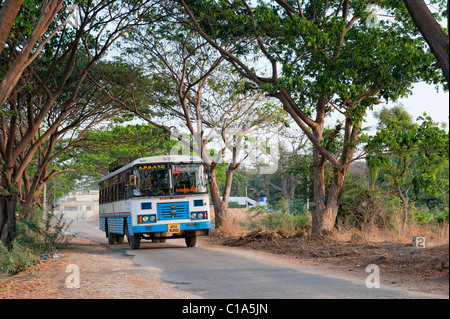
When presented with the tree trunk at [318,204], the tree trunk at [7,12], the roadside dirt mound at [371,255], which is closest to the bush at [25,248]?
the tree trunk at [7,12]

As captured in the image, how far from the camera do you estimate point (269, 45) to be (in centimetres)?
1725

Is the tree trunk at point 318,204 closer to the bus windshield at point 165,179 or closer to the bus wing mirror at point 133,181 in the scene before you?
the bus windshield at point 165,179

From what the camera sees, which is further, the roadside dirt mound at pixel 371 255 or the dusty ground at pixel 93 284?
the roadside dirt mound at pixel 371 255

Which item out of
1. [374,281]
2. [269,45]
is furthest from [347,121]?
[374,281]

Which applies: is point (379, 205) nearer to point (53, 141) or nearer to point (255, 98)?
point (255, 98)

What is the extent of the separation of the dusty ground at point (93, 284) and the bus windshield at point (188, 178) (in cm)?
511

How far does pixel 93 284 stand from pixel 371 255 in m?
6.96

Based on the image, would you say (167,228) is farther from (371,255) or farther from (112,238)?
(371,255)

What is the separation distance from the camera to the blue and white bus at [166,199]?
61.1 feet

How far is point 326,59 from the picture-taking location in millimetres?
16109

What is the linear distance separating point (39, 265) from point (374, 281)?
930cm

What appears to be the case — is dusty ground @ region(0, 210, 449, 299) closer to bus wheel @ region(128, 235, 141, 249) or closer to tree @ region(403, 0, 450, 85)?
bus wheel @ region(128, 235, 141, 249)

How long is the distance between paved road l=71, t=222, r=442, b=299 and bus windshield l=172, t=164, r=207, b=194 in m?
4.46

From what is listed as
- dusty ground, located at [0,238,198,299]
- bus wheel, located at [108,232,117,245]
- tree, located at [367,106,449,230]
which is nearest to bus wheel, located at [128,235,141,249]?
dusty ground, located at [0,238,198,299]
